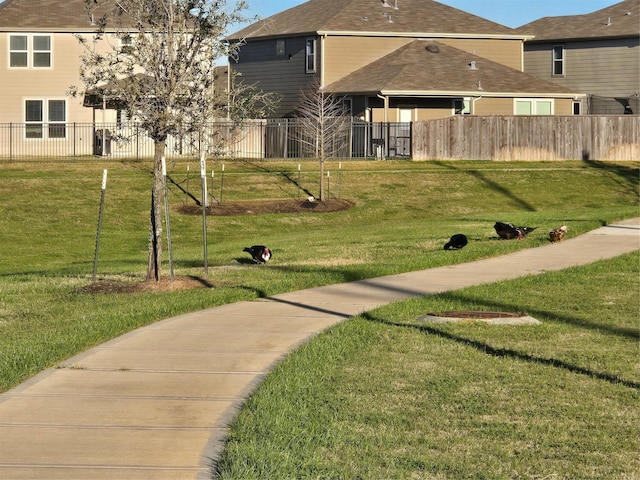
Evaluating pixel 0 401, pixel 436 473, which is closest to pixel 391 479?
pixel 436 473

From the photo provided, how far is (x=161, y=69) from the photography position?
1568 cm

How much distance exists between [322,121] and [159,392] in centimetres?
2837

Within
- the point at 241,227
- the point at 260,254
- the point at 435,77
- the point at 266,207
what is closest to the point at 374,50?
the point at 435,77

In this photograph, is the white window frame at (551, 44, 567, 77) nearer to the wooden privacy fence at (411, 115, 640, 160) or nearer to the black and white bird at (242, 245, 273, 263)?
the wooden privacy fence at (411, 115, 640, 160)

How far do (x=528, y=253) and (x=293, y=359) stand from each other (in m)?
10.3

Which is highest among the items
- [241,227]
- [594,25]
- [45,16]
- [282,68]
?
[594,25]

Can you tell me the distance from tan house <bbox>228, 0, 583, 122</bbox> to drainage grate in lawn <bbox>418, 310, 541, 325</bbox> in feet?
108

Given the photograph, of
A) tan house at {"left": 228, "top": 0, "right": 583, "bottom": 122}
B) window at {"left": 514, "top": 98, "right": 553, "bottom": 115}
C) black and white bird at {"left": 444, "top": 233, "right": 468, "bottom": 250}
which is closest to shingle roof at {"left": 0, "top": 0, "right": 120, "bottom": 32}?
tan house at {"left": 228, "top": 0, "right": 583, "bottom": 122}

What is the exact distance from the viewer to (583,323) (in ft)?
40.6

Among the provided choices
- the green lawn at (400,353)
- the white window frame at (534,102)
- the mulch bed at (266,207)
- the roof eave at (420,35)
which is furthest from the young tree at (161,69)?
the white window frame at (534,102)

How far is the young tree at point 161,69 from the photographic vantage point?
15.5 meters

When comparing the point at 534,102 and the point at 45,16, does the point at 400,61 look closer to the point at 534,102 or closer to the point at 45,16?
the point at 534,102

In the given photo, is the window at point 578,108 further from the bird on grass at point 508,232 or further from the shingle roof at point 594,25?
the bird on grass at point 508,232

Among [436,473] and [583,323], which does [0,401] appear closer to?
[436,473]
